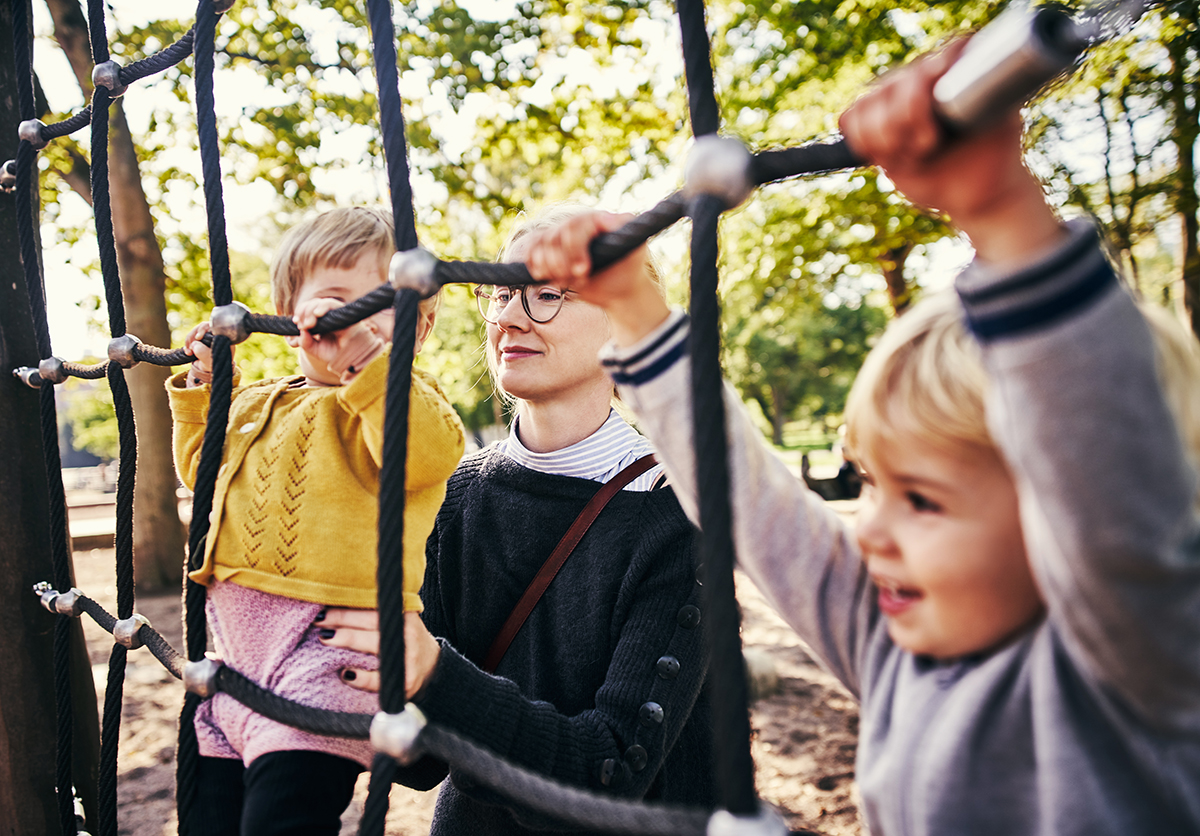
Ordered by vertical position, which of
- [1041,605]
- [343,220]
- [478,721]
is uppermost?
[343,220]

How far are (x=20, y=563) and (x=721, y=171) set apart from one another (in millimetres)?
1687

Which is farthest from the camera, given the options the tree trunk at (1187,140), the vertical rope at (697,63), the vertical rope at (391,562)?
the tree trunk at (1187,140)

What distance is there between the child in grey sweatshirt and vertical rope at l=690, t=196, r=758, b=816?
0.27 feet

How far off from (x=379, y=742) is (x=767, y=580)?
48 centimetres

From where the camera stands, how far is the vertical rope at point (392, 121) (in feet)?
2.94

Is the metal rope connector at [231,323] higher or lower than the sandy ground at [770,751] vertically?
higher

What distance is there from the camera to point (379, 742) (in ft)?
2.88

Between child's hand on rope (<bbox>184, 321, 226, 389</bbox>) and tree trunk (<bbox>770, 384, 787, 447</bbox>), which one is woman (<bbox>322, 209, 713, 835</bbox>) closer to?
child's hand on rope (<bbox>184, 321, 226, 389</bbox>)

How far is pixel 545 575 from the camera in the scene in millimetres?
1391

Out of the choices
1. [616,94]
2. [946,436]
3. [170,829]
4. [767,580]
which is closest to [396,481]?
[767,580]

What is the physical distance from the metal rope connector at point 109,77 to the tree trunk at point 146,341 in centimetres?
462

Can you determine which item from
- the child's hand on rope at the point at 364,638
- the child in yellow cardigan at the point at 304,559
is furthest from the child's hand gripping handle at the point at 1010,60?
the child's hand on rope at the point at 364,638

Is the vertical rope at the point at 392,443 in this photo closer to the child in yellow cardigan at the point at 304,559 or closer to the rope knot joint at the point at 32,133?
the child in yellow cardigan at the point at 304,559

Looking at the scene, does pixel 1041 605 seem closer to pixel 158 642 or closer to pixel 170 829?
pixel 158 642
